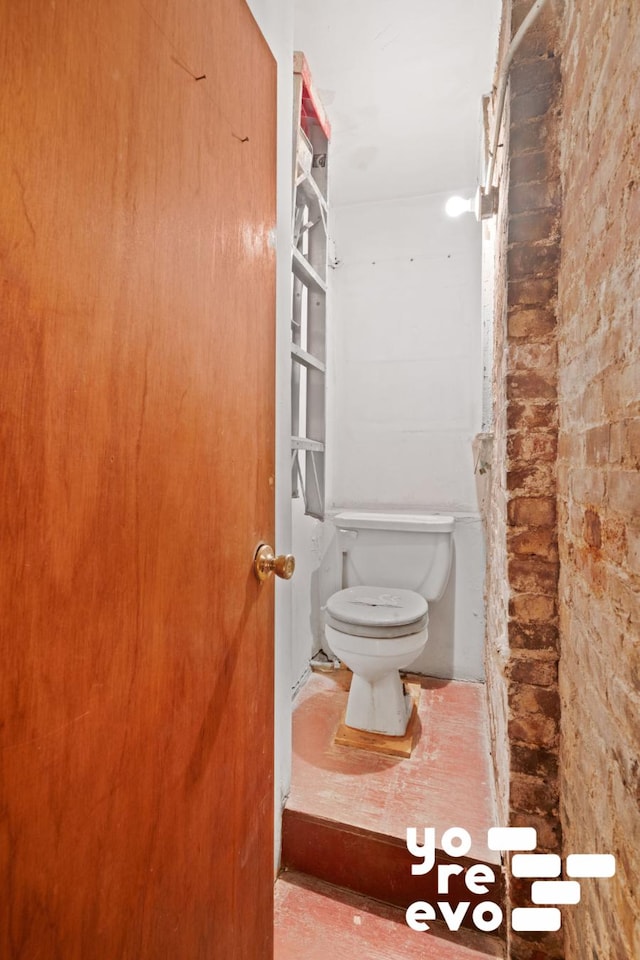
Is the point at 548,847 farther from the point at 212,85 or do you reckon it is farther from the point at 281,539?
the point at 212,85

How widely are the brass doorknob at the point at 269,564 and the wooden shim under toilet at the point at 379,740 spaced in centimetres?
118

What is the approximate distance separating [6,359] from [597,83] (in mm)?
1039

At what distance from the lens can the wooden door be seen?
1.32 feet

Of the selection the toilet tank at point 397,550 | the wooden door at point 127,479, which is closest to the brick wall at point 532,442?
the wooden door at point 127,479

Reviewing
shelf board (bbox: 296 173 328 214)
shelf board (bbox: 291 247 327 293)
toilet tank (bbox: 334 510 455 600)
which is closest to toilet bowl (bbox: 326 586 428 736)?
toilet tank (bbox: 334 510 455 600)

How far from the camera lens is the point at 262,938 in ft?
2.83

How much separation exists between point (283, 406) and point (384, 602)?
984 millimetres

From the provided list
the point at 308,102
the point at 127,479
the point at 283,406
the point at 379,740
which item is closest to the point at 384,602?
the point at 379,740

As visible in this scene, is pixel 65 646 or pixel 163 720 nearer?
pixel 65 646

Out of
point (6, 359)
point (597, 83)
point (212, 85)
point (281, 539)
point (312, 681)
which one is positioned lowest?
point (312, 681)

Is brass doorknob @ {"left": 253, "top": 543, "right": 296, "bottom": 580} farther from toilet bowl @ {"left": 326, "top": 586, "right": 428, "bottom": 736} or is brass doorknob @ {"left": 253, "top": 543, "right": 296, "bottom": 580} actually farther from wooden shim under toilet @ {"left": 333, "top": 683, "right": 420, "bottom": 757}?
wooden shim under toilet @ {"left": 333, "top": 683, "right": 420, "bottom": 757}

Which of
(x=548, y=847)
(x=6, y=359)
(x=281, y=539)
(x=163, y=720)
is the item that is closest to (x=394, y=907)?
(x=548, y=847)

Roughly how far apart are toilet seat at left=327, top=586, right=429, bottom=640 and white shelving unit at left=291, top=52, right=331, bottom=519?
0.48 metres

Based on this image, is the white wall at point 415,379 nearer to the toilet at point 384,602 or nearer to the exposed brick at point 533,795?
the toilet at point 384,602
